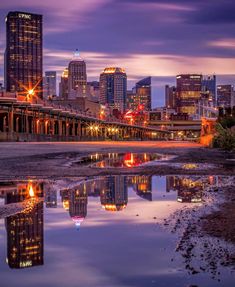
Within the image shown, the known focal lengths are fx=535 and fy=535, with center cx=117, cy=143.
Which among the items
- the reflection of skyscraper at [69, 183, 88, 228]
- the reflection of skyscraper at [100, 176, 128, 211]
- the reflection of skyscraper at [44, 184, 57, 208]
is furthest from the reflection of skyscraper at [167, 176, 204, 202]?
the reflection of skyscraper at [44, 184, 57, 208]

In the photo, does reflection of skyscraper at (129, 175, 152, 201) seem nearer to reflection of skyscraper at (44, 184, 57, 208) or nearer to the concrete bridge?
reflection of skyscraper at (44, 184, 57, 208)

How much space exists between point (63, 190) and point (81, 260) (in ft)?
21.3

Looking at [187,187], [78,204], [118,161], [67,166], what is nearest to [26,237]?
[78,204]

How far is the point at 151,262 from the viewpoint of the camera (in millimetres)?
5348

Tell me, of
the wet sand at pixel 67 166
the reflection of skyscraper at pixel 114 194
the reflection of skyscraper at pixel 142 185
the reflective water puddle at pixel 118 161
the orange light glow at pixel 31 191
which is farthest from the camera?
the reflective water puddle at pixel 118 161

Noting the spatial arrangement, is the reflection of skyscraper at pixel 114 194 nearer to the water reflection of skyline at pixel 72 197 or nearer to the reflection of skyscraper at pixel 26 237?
the water reflection of skyline at pixel 72 197

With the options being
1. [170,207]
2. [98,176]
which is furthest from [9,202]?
[98,176]

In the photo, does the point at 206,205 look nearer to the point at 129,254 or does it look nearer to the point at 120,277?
the point at 129,254

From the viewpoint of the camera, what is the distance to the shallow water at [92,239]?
482 cm

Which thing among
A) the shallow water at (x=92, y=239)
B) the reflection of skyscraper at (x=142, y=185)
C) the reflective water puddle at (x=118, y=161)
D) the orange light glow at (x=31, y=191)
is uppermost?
the shallow water at (x=92, y=239)

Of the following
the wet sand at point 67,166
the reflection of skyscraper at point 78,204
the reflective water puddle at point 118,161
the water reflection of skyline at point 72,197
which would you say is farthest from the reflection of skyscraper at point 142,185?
the reflective water puddle at point 118,161

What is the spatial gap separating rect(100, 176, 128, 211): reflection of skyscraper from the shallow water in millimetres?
18

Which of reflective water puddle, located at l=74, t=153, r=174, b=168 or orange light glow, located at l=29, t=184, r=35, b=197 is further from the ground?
orange light glow, located at l=29, t=184, r=35, b=197

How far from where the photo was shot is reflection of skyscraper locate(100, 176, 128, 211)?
9.56 meters
